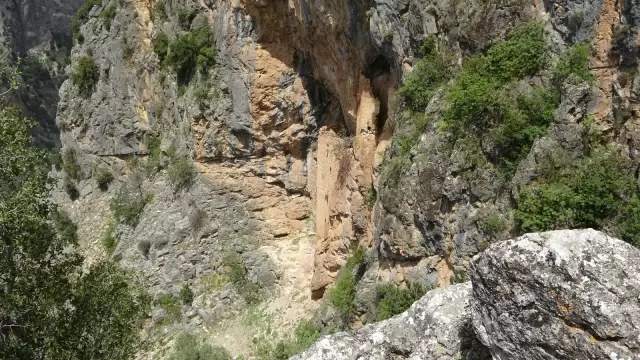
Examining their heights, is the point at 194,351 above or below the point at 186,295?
below

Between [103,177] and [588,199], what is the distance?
21568mm

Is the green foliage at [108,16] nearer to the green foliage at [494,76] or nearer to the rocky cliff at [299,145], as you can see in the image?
the rocky cliff at [299,145]

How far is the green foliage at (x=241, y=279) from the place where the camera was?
1775cm

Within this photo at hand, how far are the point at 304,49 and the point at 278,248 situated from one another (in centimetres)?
730

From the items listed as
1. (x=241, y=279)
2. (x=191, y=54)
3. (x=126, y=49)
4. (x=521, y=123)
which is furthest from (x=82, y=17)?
(x=521, y=123)

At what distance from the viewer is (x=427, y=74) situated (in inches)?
437

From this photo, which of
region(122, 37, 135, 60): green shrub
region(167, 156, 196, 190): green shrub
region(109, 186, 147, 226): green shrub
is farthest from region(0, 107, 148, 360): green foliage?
region(122, 37, 135, 60): green shrub

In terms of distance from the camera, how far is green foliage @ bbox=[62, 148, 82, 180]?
992 inches

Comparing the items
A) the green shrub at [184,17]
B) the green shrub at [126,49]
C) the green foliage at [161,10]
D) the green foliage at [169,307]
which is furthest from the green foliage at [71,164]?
the green foliage at [169,307]

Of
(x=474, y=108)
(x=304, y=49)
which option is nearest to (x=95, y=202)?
(x=304, y=49)

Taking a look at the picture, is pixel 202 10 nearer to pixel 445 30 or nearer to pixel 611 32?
pixel 445 30

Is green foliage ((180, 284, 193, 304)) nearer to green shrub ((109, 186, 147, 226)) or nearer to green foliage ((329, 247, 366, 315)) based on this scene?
green shrub ((109, 186, 147, 226))

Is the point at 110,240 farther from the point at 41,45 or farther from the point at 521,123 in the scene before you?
the point at 41,45

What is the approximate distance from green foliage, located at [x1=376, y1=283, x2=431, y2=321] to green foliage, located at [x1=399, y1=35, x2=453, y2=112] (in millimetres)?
4007
